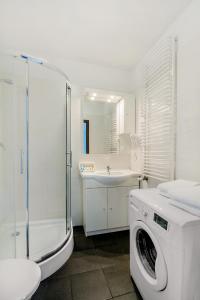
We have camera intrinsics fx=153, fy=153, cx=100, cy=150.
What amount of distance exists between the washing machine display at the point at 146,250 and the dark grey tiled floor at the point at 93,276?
11.8 inches

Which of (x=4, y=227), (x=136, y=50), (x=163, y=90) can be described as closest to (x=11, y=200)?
(x=4, y=227)

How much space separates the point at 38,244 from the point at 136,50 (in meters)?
2.63

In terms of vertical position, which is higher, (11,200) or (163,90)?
(163,90)

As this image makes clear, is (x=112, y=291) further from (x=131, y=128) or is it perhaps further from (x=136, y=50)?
(x=136, y=50)

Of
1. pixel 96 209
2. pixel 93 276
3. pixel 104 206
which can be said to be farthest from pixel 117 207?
pixel 93 276

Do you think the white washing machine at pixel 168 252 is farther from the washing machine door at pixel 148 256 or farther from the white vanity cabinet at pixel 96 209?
the white vanity cabinet at pixel 96 209

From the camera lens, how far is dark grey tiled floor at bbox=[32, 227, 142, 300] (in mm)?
1236

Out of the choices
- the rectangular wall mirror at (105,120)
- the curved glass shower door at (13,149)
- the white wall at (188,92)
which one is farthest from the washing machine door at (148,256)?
the rectangular wall mirror at (105,120)

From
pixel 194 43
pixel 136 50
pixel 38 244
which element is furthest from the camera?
pixel 136 50

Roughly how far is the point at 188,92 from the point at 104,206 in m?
1.63

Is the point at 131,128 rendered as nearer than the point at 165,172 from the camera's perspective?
No

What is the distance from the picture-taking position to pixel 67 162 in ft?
6.79

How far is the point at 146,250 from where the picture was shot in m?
1.22

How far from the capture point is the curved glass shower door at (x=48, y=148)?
2033 mm
